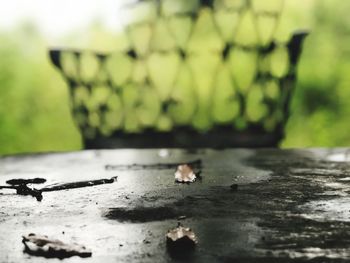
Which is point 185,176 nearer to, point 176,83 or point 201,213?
point 201,213

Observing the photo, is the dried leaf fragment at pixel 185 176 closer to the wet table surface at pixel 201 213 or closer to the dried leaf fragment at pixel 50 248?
the wet table surface at pixel 201 213

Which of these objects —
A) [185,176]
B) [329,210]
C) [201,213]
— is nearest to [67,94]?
[185,176]

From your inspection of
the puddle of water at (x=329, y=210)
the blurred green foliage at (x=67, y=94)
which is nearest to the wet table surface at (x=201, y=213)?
the puddle of water at (x=329, y=210)

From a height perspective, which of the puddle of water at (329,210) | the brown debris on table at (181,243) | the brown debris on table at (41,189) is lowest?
the brown debris on table at (181,243)

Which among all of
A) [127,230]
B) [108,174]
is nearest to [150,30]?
[108,174]

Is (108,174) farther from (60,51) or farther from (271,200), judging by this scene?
(60,51)

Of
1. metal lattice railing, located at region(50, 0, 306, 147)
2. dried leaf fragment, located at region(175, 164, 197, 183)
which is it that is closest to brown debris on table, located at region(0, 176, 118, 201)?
dried leaf fragment, located at region(175, 164, 197, 183)

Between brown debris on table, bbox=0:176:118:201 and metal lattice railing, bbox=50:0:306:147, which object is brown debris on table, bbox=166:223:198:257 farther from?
metal lattice railing, bbox=50:0:306:147
